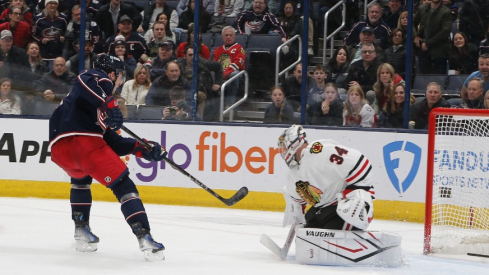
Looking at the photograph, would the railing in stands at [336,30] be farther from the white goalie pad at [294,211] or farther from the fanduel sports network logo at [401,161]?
the white goalie pad at [294,211]

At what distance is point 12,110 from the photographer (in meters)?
8.20

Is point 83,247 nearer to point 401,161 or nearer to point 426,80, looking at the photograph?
point 401,161

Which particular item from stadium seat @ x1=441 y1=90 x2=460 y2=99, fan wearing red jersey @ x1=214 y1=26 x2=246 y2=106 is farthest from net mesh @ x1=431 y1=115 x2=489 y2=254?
fan wearing red jersey @ x1=214 y1=26 x2=246 y2=106

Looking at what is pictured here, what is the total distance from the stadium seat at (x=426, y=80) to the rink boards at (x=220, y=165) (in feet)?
1.42

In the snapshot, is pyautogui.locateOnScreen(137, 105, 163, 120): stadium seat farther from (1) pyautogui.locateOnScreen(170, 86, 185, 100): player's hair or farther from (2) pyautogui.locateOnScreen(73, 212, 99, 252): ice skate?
(2) pyautogui.locateOnScreen(73, 212, 99, 252): ice skate

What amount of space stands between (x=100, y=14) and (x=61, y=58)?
1.91ft

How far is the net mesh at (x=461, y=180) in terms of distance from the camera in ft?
18.4

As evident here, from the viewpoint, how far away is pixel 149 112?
7.97 m

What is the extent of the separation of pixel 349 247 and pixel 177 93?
12.0 ft

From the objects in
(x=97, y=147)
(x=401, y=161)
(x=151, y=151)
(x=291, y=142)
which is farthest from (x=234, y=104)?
(x=291, y=142)

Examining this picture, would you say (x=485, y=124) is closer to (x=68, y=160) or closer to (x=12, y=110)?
(x=68, y=160)

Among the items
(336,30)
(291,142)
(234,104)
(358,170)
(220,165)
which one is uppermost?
(336,30)

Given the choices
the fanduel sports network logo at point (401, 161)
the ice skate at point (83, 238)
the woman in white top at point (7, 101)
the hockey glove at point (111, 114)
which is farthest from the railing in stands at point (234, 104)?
the hockey glove at point (111, 114)

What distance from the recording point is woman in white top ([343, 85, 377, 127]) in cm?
729
